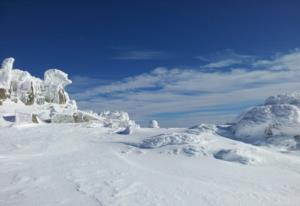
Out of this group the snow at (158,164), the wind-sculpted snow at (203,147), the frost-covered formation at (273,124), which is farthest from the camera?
the frost-covered formation at (273,124)

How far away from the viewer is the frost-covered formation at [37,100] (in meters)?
33.7

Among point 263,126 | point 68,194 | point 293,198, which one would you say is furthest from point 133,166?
point 263,126

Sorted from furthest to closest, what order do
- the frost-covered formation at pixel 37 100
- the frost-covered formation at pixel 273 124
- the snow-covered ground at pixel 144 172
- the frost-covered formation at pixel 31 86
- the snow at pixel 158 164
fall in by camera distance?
1. the frost-covered formation at pixel 31 86
2. the frost-covered formation at pixel 37 100
3. the frost-covered formation at pixel 273 124
4. the snow at pixel 158 164
5. the snow-covered ground at pixel 144 172

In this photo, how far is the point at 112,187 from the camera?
1063 centimetres

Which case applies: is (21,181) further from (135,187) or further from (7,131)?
(7,131)

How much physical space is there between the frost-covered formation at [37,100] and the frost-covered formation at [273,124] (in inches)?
551

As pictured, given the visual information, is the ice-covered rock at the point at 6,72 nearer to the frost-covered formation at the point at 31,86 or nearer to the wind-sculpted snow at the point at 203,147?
the frost-covered formation at the point at 31,86

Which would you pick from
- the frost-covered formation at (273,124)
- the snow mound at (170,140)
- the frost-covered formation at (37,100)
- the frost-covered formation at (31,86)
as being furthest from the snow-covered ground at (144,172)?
the frost-covered formation at (31,86)

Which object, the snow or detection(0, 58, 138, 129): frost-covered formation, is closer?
the snow

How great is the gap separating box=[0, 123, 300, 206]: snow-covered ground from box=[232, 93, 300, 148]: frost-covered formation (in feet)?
5.93

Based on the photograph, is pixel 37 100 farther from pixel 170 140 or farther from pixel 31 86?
pixel 170 140

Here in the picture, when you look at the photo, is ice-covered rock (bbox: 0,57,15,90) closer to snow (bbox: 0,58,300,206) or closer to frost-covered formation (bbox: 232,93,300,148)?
snow (bbox: 0,58,300,206)

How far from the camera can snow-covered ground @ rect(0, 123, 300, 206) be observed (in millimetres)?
9641

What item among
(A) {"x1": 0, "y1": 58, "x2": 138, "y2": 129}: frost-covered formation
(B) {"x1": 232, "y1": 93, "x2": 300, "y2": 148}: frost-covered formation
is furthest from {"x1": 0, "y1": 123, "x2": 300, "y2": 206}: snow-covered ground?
(A) {"x1": 0, "y1": 58, "x2": 138, "y2": 129}: frost-covered formation
